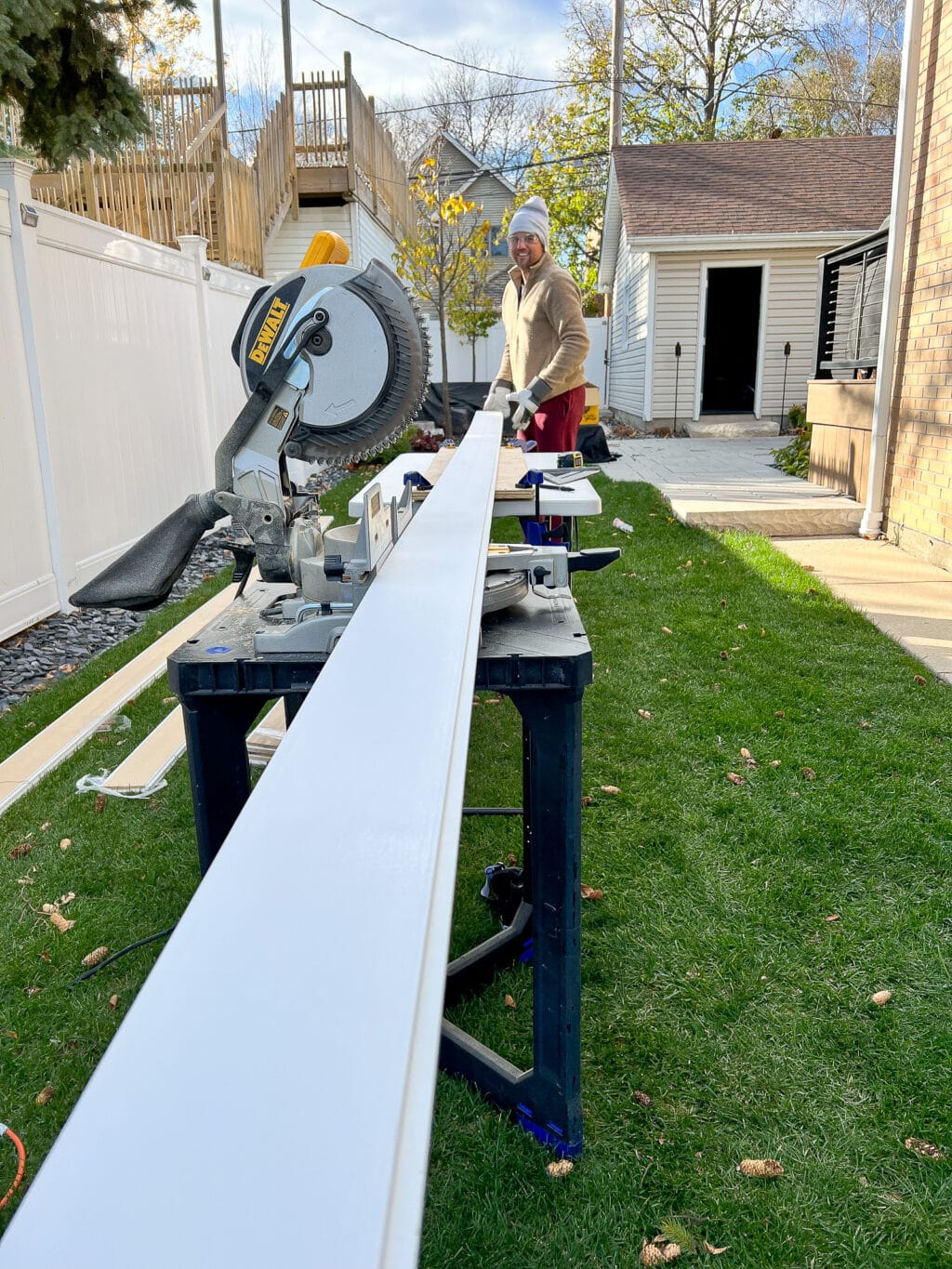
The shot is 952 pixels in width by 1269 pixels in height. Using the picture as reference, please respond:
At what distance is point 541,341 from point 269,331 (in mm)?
3690

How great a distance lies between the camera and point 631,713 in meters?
4.29

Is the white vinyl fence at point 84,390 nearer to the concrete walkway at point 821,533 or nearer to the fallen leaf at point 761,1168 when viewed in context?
the concrete walkway at point 821,533

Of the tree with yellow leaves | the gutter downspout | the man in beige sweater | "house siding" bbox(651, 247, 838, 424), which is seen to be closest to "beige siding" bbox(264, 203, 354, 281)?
the tree with yellow leaves

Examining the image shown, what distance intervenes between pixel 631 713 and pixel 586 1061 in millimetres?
2184

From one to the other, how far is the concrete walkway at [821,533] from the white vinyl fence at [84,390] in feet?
14.4

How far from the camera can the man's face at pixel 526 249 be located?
16.9ft

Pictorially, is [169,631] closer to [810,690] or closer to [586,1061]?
[810,690]

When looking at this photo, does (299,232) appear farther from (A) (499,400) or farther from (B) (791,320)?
(A) (499,400)

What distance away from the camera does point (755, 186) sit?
55.9 ft

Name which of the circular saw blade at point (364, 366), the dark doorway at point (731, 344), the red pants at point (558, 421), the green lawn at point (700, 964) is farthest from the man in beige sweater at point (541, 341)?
the dark doorway at point (731, 344)

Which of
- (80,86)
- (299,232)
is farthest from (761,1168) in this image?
(299,232)

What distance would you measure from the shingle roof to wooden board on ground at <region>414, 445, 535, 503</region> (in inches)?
503

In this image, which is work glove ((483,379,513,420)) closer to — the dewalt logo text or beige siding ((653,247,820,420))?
the dewalt logo text

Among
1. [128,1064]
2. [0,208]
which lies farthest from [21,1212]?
[0,208]
